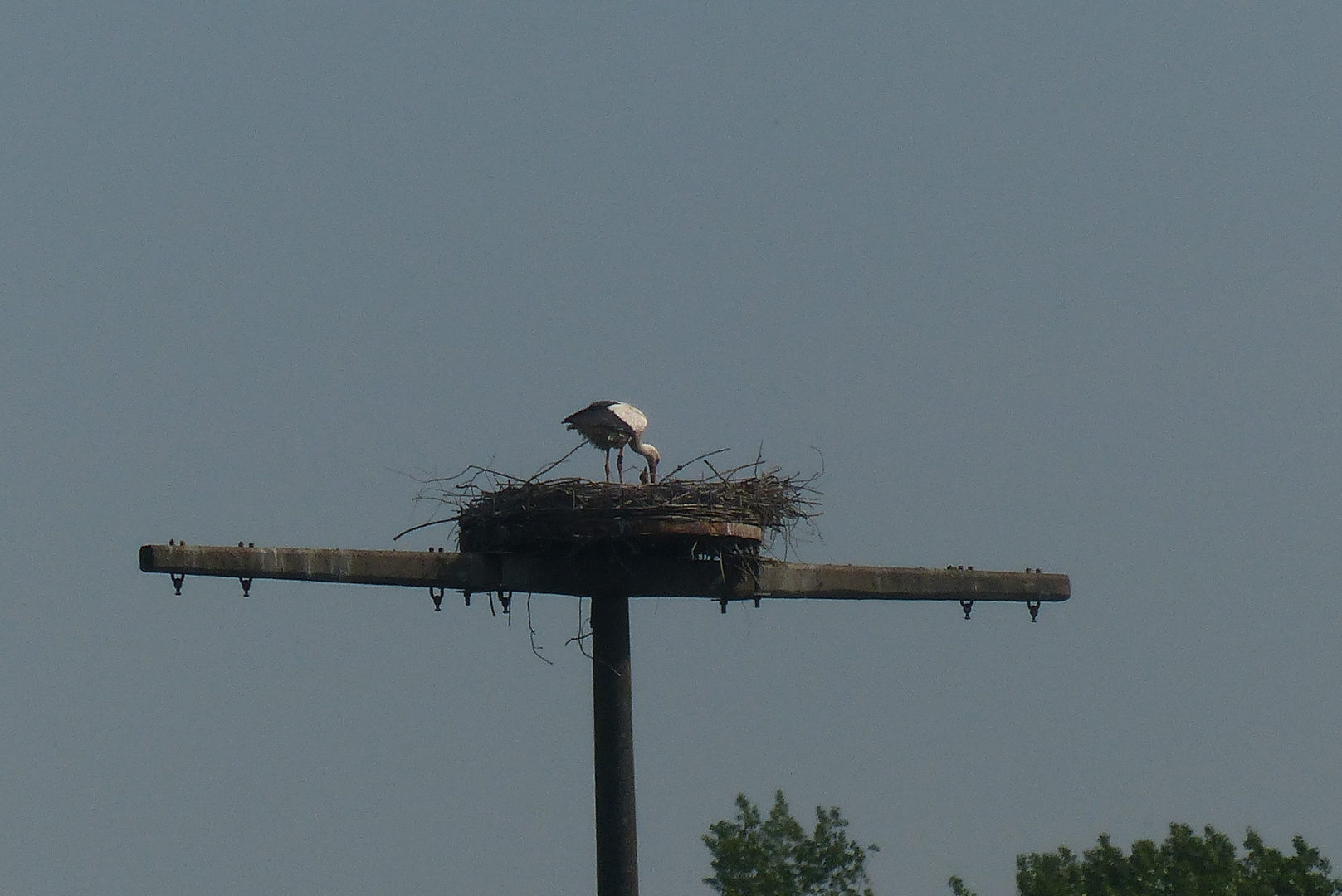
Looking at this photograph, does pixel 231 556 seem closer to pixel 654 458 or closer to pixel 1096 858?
pixel 654 458

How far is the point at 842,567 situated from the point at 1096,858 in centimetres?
1043

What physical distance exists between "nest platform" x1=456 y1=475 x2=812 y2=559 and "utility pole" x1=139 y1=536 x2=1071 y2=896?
0.04m

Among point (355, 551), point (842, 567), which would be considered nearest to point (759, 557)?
point (842, 567)

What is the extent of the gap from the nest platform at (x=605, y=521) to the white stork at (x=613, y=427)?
1.98 metres

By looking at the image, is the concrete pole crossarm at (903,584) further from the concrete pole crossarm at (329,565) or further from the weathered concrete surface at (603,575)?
the concrete pole crossarm at (329,565)

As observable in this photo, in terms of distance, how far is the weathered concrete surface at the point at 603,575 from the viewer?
11734 millimetres

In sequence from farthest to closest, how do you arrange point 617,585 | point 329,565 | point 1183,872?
1. point 1183,872
2. point 617,585
3. point 329,565

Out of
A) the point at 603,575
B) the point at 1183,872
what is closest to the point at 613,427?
the point at 603,575

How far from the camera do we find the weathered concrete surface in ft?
38.5

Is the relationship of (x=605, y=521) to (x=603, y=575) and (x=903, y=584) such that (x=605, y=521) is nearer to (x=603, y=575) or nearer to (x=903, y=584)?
(x=603, y=575)

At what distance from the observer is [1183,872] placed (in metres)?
22.5

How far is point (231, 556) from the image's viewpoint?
11.6 metres

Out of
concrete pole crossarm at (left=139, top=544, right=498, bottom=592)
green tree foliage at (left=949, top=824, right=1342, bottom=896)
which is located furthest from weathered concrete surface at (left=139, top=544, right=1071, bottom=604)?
green tree foliage at (left=949, top=824, right=1342, bottom=896)

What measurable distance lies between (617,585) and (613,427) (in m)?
2.63
